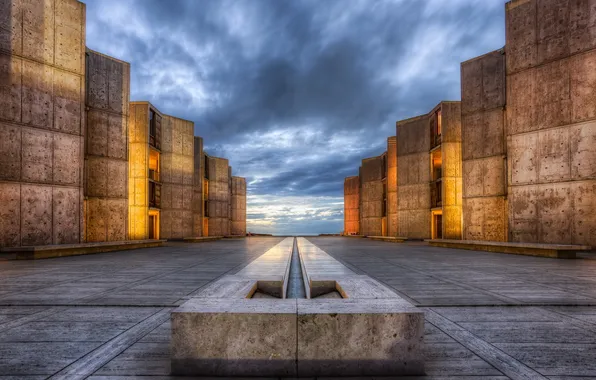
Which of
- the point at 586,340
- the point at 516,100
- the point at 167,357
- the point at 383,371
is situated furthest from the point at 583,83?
the point at 167,357

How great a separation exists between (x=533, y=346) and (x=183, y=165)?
26.8 meters

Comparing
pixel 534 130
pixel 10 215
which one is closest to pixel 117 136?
pixel 10 215

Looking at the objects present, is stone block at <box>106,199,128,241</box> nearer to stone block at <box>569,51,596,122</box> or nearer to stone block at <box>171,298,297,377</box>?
stone block at <box>171,298,297,377</box>

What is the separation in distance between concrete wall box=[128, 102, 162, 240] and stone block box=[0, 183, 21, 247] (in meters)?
8.28

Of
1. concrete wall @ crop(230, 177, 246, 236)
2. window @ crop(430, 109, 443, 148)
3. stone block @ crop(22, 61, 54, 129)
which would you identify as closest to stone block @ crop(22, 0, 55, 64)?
stone block @ crop(22, 61, 54, 129)

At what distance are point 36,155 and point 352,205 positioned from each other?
36.7 m

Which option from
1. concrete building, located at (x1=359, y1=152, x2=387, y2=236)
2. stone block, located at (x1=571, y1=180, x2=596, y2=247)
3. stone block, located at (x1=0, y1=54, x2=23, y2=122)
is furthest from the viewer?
concrete building, located at (x1=359, y1=152, x2=387, y2=236)

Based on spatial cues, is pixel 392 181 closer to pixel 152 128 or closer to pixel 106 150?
pixel 152 128

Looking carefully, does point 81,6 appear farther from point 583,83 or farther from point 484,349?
point 583,83

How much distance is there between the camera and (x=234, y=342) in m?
2.47

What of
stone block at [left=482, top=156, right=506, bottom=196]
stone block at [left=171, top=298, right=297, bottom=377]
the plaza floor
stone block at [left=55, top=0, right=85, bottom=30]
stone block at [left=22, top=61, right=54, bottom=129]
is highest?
stone block at [left=55, top=0, right=85, bottom=30]

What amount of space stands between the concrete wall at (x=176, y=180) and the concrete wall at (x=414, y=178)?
17934 mm

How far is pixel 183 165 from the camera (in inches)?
1057

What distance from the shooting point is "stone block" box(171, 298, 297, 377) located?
2.45 metres
